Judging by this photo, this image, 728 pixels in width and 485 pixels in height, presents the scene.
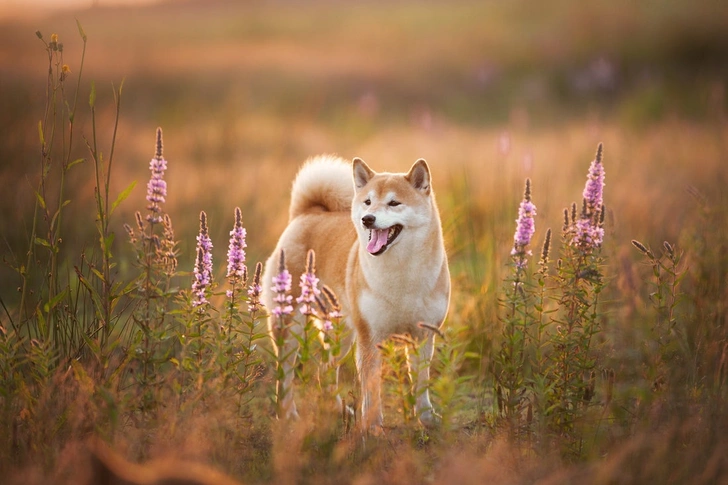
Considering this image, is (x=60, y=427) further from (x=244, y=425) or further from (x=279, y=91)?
(x=279, y=91)

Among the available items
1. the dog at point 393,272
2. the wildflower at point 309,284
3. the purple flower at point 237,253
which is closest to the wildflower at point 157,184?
the purple flower at point 237,253

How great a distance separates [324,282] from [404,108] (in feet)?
51.4

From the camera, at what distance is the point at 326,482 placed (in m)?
3.18

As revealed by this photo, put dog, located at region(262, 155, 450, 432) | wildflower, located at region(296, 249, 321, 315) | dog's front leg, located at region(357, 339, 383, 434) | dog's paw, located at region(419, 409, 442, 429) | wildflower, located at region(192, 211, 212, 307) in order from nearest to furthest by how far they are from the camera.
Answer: wildflower, located at region(296, 249, 321, 315) < wildflower, located at region(192, 211, 212, 307) < dog's front leg, located at region(357, 339, 383, 434) < dog's paw, located at region(419, 409, 442, 429) < dog, located at region(262, 155, 450, 432)

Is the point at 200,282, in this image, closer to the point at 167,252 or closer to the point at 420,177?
the point at 167,252

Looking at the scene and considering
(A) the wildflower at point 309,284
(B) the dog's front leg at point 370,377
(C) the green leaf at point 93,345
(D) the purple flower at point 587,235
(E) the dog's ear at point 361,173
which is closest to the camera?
(A) the wildflower at point 309,284

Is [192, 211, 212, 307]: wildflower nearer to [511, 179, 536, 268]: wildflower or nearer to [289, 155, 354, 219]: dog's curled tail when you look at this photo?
[511, 179, 536, 268]: wildflower

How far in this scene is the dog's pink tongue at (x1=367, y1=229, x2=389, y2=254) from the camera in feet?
15.0

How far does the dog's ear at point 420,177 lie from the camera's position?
491 centimetres

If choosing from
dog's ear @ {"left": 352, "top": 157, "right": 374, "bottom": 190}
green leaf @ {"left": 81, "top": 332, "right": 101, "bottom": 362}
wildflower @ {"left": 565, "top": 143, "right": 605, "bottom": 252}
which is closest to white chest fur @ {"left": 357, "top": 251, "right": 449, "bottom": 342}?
dog's ear @ {"left": 352, "top": 157, "right": 374, "bottom": 190}

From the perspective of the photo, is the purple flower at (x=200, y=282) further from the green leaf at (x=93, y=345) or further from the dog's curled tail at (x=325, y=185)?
the dog's curled tail at (x=325, y=185)

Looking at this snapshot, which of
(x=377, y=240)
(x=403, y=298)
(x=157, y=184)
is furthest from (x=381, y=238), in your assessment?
(x=157, y=184)

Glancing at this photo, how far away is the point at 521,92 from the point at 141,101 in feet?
35.6

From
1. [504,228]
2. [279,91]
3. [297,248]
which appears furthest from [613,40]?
[297,248]
